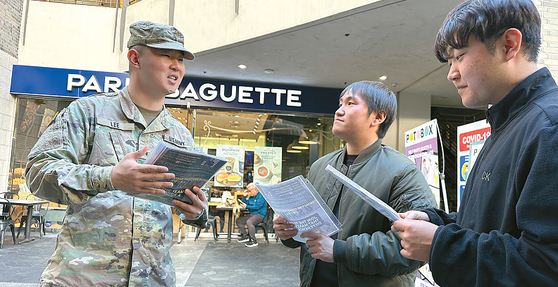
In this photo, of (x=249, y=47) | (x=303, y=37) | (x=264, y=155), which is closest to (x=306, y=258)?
(x=303, y=37)

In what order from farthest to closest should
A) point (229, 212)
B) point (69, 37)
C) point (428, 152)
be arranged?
1. point (69, 37)
2. point (229, 212)
3. point (428, 152)

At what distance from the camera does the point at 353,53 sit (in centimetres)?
674

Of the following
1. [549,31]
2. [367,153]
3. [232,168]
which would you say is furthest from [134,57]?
[232,168]

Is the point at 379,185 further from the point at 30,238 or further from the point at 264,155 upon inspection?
the point at 30,238

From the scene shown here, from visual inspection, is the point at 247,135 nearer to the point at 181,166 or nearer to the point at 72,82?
the point at 72,82

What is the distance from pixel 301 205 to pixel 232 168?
25.9 feet

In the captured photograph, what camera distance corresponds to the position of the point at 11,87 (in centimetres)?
885

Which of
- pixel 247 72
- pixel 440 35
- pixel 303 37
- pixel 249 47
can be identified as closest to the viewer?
pixel 440 35

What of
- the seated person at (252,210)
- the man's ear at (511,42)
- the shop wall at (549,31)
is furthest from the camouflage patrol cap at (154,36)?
the seated person at (252,210)

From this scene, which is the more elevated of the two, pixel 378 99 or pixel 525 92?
pixel 378 99

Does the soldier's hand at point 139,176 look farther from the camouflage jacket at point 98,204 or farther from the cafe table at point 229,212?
the cafe table at point 229,212

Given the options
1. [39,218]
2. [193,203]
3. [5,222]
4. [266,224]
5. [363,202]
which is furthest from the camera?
[266,224]

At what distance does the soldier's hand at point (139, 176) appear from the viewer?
1209 millimetres

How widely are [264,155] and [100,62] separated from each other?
193 inches
